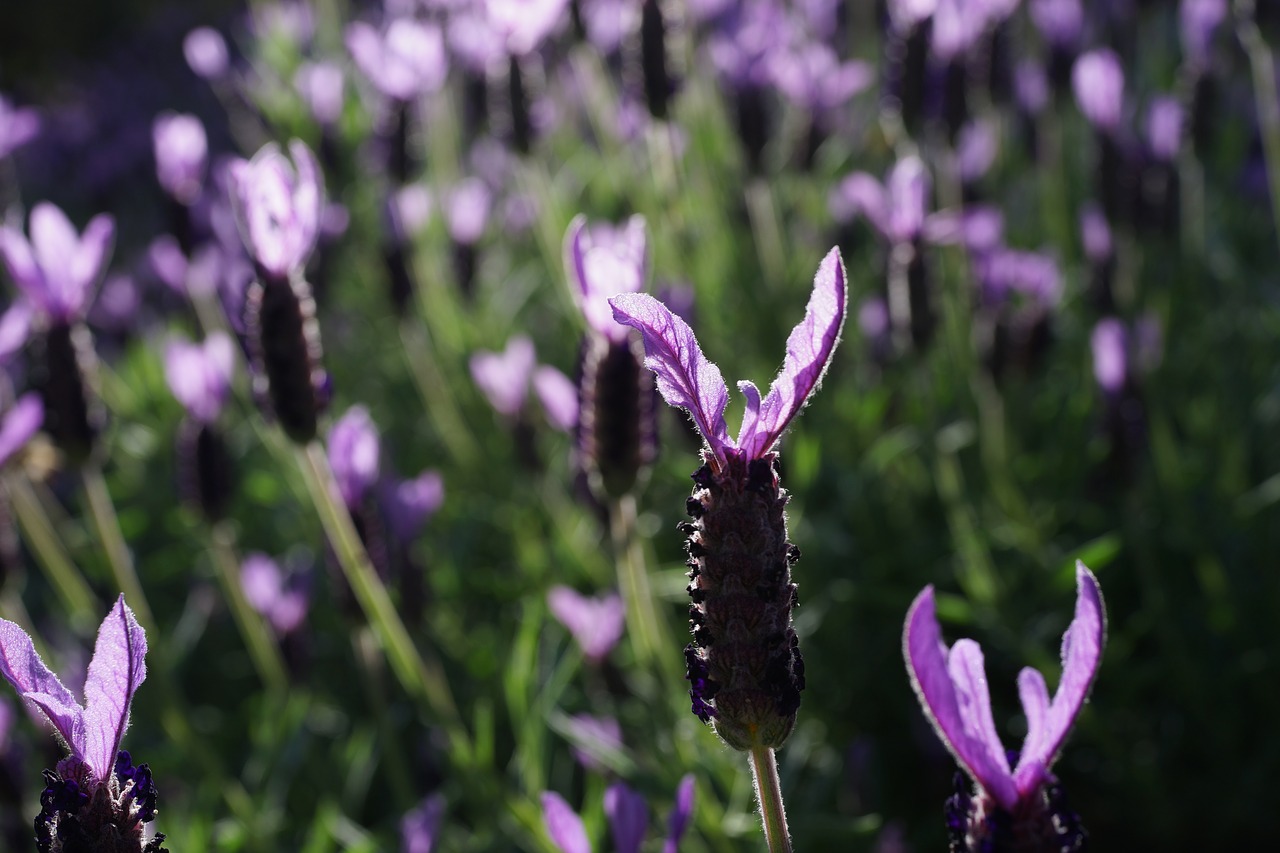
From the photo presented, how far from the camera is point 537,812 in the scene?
1.71m

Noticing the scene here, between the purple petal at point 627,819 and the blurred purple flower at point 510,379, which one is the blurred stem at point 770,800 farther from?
the blurred purple flower at point 510,379

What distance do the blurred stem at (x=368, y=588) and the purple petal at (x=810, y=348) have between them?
808 mm

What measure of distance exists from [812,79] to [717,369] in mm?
2262

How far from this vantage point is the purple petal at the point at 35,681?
2.43 ft

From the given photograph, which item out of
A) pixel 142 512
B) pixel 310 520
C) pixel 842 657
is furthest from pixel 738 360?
pixel 142 512

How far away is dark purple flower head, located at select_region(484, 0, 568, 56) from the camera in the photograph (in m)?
2.52

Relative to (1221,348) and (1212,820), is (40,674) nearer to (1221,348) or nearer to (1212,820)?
(1212,820)

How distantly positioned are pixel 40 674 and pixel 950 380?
230 cm

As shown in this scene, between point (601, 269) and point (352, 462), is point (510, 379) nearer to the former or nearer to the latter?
point (352, 462)

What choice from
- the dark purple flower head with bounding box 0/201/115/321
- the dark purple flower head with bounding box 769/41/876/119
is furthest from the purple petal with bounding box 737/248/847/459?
the dark purple flower head with bounding box 769/41/876/119

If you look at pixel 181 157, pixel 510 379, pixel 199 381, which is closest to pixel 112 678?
pixel 199 381

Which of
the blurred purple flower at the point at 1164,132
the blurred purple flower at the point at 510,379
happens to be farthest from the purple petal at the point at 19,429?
the blurred purple flower at the point at 1164,132

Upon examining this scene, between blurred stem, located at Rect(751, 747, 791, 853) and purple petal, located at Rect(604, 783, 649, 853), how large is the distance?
27 centimetres

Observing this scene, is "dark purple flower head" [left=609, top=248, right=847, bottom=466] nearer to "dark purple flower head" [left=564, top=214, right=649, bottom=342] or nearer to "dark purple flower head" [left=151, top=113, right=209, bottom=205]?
"dark purple flower head" [left=564, top=214, right=649, bottom=342]
